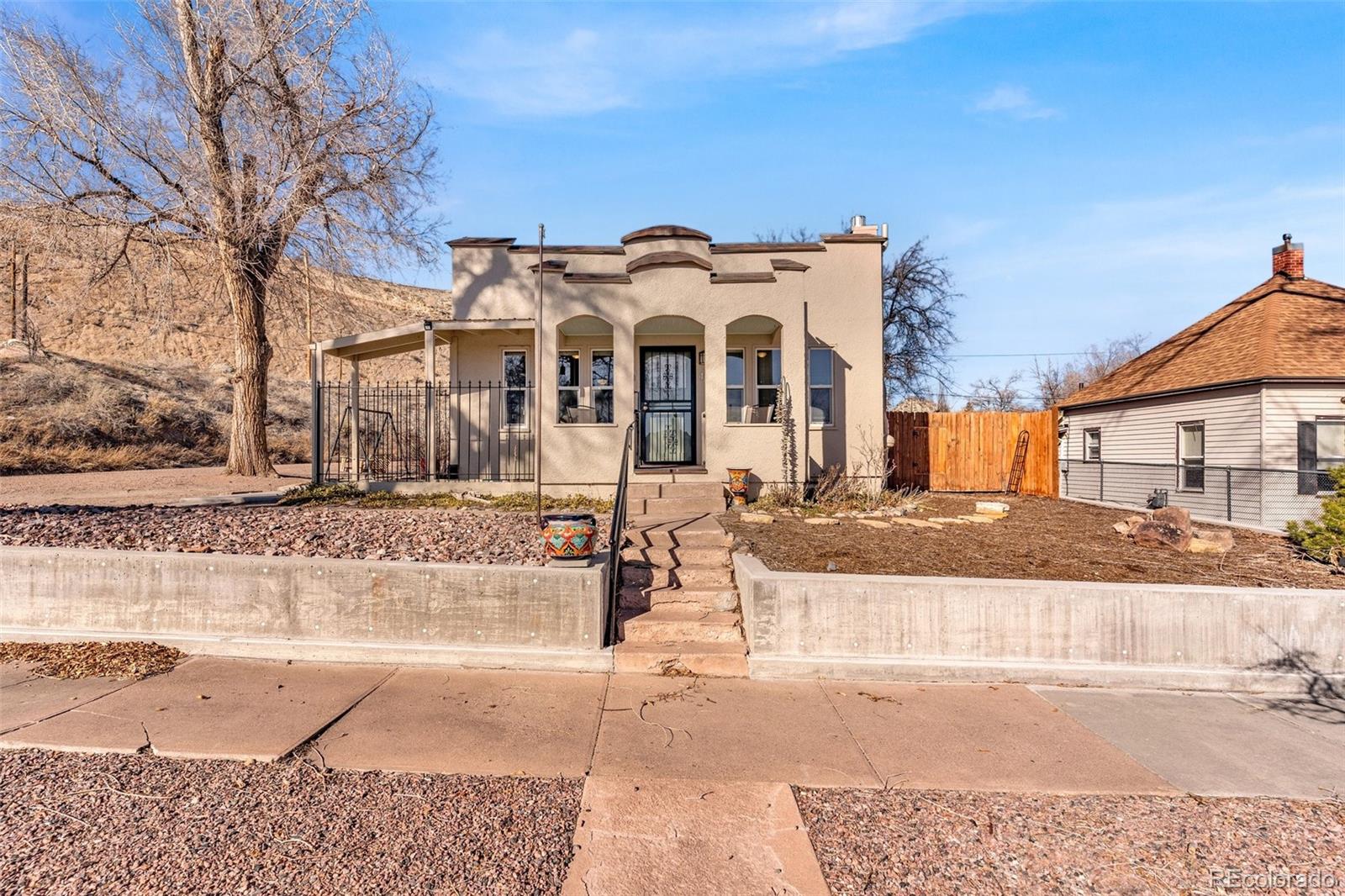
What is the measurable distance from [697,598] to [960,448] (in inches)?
501

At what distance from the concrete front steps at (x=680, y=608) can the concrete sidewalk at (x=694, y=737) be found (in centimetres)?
18

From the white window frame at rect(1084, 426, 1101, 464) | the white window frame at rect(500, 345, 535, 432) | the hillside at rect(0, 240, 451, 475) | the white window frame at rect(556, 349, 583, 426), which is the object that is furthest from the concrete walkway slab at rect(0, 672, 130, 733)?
the white window frame at rect(1084, 426, 1101, 464)

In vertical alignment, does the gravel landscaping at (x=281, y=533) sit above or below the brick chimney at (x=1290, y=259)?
below

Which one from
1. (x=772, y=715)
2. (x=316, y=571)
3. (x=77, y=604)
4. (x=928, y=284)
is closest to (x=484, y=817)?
(x=772, y=715)

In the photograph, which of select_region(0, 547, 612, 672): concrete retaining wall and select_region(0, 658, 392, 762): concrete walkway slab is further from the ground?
select_region(0, 547, 612, 672): concrete retaining wall

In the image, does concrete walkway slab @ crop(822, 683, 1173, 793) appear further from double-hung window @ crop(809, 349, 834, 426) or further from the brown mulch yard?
double-hung window @ crop(809, 349, 834, 426)

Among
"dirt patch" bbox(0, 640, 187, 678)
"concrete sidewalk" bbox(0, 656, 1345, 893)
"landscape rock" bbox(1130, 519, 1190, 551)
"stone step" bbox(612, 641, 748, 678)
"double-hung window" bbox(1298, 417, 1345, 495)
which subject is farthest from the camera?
"double-hung window" bbox(1298, 417, 1345, 495)

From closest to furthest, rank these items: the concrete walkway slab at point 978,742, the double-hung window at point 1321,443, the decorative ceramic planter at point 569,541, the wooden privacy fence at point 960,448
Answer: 1. the concrete walkway slab at point 978,742
2. the decorative ceramic planter at point 569,541
3. the double-hung window at point 1321,443
4. the wooden privacy fence at point 960,448

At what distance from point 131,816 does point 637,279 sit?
9.21 meters

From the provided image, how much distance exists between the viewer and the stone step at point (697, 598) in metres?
5.82

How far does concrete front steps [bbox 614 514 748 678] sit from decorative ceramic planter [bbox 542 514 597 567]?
67 centimetres

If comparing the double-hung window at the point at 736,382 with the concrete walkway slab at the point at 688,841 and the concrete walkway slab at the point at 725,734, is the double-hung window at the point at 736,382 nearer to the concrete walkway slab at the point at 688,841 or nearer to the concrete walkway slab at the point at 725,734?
the concrete walkway slab at the point at 725,734

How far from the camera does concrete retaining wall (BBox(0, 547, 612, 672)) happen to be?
5039 millimetres

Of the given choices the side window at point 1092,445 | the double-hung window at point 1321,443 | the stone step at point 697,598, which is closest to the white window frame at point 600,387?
the stone step at point 697,598
